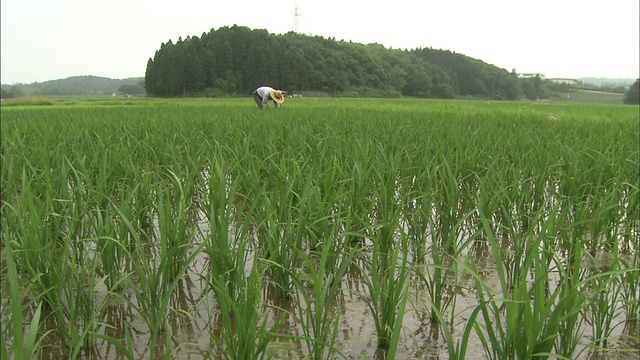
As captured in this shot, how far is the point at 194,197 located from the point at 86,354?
5.41 feet

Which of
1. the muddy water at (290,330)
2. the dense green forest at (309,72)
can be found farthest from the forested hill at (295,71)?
the muddy water at (290,330)

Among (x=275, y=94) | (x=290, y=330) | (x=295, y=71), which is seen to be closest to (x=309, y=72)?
(x=295, y=71)

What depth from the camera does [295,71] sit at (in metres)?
55.6

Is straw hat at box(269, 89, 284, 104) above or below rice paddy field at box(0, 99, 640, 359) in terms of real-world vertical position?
above

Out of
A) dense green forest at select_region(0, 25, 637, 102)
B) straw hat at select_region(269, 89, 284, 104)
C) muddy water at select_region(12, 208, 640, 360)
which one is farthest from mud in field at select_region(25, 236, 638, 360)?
dense green forest at select_region(0, 25, 637, 102)

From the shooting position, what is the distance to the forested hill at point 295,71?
5384 centimetres

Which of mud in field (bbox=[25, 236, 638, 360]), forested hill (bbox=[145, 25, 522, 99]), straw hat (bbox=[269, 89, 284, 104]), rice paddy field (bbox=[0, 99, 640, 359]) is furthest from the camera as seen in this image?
forested hill (bbox=[145, 25, 522, 99])

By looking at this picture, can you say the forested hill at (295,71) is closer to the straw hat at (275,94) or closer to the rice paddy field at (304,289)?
the straw hat at (275,94)

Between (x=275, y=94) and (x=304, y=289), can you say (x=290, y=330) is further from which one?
(x=275, y=94)

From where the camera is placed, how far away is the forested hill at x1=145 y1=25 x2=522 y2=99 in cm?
5384

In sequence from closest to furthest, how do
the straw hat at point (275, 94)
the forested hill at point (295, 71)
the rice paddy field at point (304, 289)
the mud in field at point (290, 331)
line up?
the rice paddy field at point (304, 289) → the mud in field at point (290, 331) → the straw hat at point (275, 94) → the forested hill at point (295, 71)

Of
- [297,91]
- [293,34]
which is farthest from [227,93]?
[293,34]

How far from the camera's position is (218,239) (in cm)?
153

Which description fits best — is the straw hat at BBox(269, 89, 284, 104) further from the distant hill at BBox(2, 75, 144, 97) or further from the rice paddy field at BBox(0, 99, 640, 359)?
the distant hill at BBox(2, 75, 144, 97)
